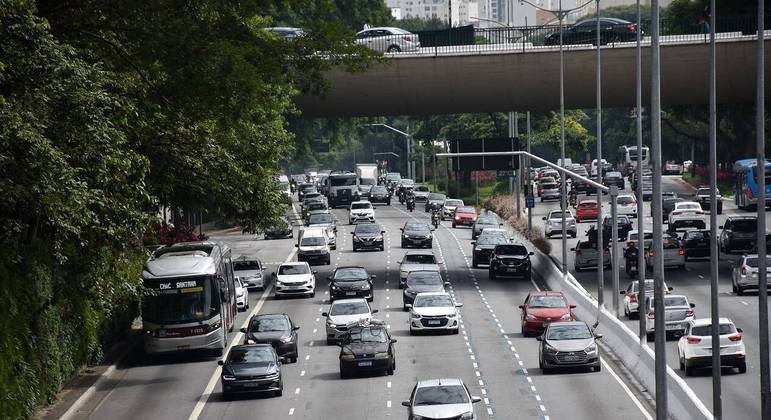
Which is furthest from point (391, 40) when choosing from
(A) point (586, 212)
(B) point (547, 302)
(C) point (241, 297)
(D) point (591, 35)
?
(A) point (586, 212)

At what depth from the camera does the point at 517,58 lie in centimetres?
6425

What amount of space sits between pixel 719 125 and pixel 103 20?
312 ft

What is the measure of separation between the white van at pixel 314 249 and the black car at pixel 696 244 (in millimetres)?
17624

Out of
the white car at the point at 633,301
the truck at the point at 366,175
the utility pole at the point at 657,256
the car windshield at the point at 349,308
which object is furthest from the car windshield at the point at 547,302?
the truck at the point at 366,175

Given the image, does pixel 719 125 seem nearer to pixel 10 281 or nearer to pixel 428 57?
pixel 428 57

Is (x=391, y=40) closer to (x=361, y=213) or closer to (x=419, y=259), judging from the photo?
(x=419, y=259)

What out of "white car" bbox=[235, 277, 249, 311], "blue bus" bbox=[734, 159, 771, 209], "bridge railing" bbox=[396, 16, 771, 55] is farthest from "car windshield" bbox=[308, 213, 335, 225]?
"white car" bbox=[235, 277, 249, 311]

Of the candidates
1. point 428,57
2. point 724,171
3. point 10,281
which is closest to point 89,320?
point 10,281

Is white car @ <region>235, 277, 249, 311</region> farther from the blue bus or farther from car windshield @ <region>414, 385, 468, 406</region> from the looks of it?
the blue bus

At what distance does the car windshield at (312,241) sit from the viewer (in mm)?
72125

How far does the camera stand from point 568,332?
4006 centimetres

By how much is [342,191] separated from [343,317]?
74240 millimetres

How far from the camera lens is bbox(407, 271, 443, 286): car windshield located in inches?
2190

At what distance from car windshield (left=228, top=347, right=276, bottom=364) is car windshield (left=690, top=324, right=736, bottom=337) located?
36.1 ft
